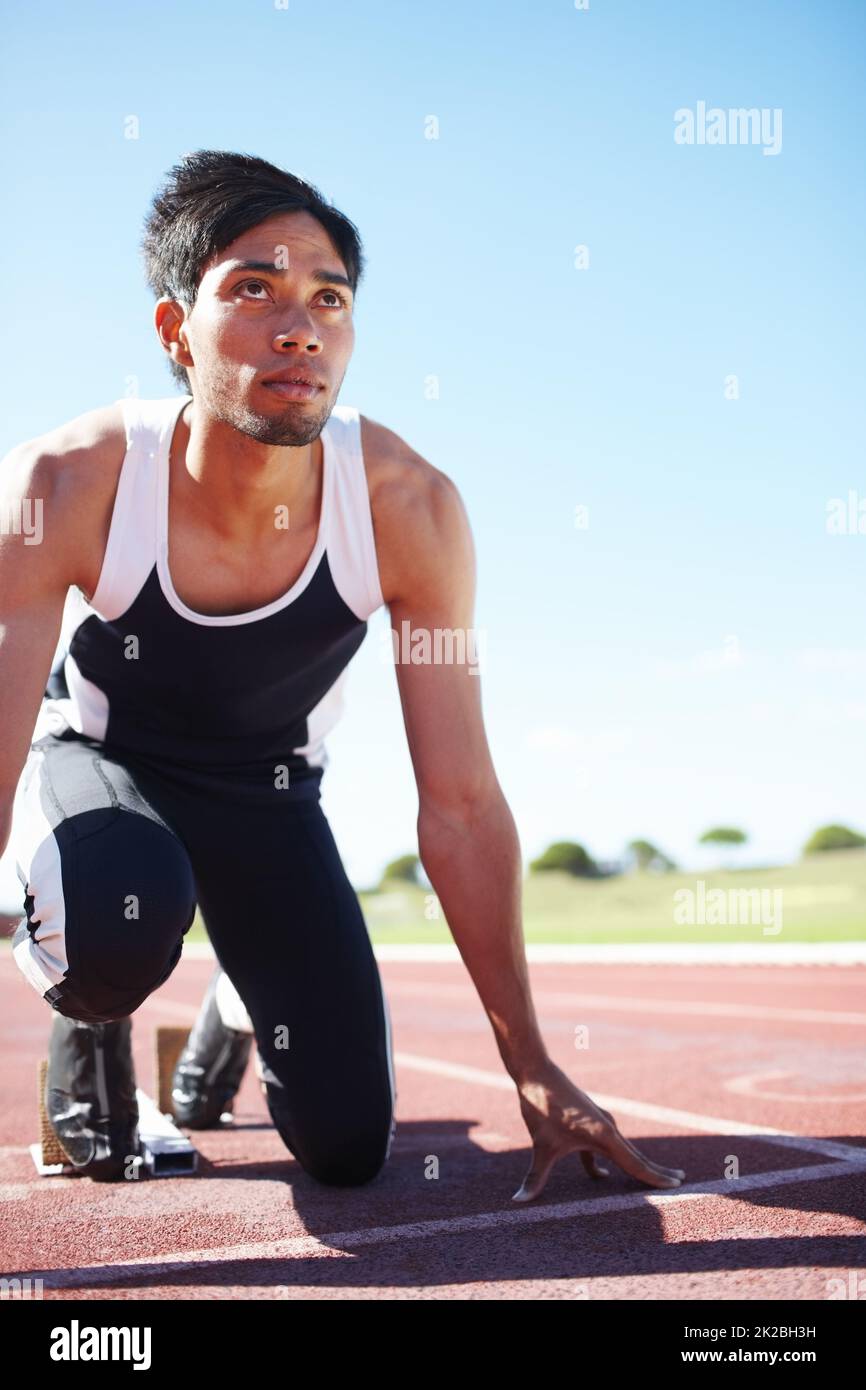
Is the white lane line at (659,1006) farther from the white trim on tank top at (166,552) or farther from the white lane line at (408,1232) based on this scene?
the white trim on tank top at (166,552)

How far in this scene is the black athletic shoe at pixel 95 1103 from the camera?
3.24 meters

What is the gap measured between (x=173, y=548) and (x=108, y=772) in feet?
2.03

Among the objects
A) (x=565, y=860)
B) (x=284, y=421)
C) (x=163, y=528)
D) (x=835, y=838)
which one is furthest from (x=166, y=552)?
(x=835, y=838)

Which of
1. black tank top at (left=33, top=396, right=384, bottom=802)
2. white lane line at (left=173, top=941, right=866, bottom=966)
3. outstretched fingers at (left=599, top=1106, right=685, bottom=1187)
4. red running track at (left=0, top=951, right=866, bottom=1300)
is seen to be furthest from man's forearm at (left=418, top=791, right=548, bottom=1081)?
white lane line at (left=173, top=941, right=866, bottom=966)

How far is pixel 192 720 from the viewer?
10.7ft

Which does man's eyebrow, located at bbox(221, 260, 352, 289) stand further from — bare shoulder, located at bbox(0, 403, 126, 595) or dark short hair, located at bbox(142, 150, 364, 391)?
bare shoulder, located at bbox(0, 403, 126, 595)

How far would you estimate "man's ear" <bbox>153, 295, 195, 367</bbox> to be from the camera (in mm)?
3053

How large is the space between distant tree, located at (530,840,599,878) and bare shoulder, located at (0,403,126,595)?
54496mm

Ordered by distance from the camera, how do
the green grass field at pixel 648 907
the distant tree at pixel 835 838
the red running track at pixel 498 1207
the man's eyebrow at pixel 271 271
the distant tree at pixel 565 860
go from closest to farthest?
the red running track at pixel 498 1207 → the man's eyebrow at pixel 271 271 → the green grass field at pixel 648 907 → the distant tree at pixel 565 860 → the distant tree at pixel 835 838

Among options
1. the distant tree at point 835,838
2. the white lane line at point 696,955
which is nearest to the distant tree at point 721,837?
the distant tree at point 835,838

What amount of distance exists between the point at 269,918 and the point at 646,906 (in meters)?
37.4

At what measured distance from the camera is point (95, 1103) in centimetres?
324

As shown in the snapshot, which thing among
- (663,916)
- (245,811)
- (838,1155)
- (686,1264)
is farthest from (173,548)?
(663,916)
